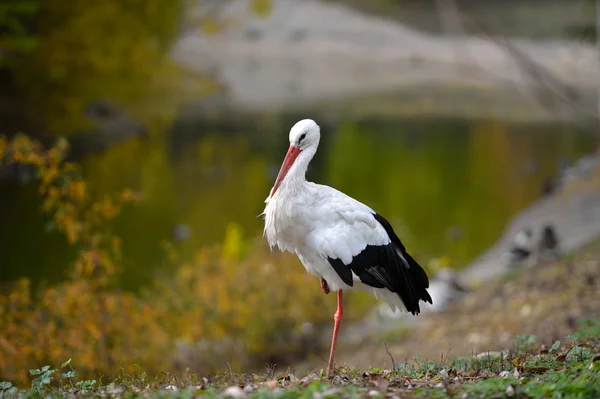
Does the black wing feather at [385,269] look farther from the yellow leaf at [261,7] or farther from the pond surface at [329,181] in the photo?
the yellow leaf at [261,7]

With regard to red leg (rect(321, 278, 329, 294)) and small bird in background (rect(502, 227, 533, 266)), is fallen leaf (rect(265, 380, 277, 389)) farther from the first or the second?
small bird in background (rect(502, 227, 533, 266))

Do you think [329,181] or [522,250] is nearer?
[522,250]

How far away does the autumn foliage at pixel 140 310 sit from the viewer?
6859 millimetres

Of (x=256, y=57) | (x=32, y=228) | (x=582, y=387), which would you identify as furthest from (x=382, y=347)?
(x=256, y=57)

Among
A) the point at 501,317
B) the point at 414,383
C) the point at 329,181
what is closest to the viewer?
the point at 414,383

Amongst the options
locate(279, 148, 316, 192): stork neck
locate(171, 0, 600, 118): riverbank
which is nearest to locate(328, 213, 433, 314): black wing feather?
locate(279, 148, 316, 192): stork neck

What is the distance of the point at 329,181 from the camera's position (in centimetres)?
1642

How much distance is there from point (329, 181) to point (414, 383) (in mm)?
12748

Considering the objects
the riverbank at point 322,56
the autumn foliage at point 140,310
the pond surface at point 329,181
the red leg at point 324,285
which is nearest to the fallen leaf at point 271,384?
the red leg at point 324,285

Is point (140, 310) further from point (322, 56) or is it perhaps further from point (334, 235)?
point (322, 56)

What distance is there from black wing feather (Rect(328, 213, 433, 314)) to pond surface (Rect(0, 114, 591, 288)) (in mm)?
5668

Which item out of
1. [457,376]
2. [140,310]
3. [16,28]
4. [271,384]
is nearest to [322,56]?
[16,28]

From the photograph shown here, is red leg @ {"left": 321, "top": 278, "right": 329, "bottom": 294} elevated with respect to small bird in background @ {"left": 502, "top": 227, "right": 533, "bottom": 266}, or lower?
lower

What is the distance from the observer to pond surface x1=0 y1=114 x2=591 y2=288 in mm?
12125
